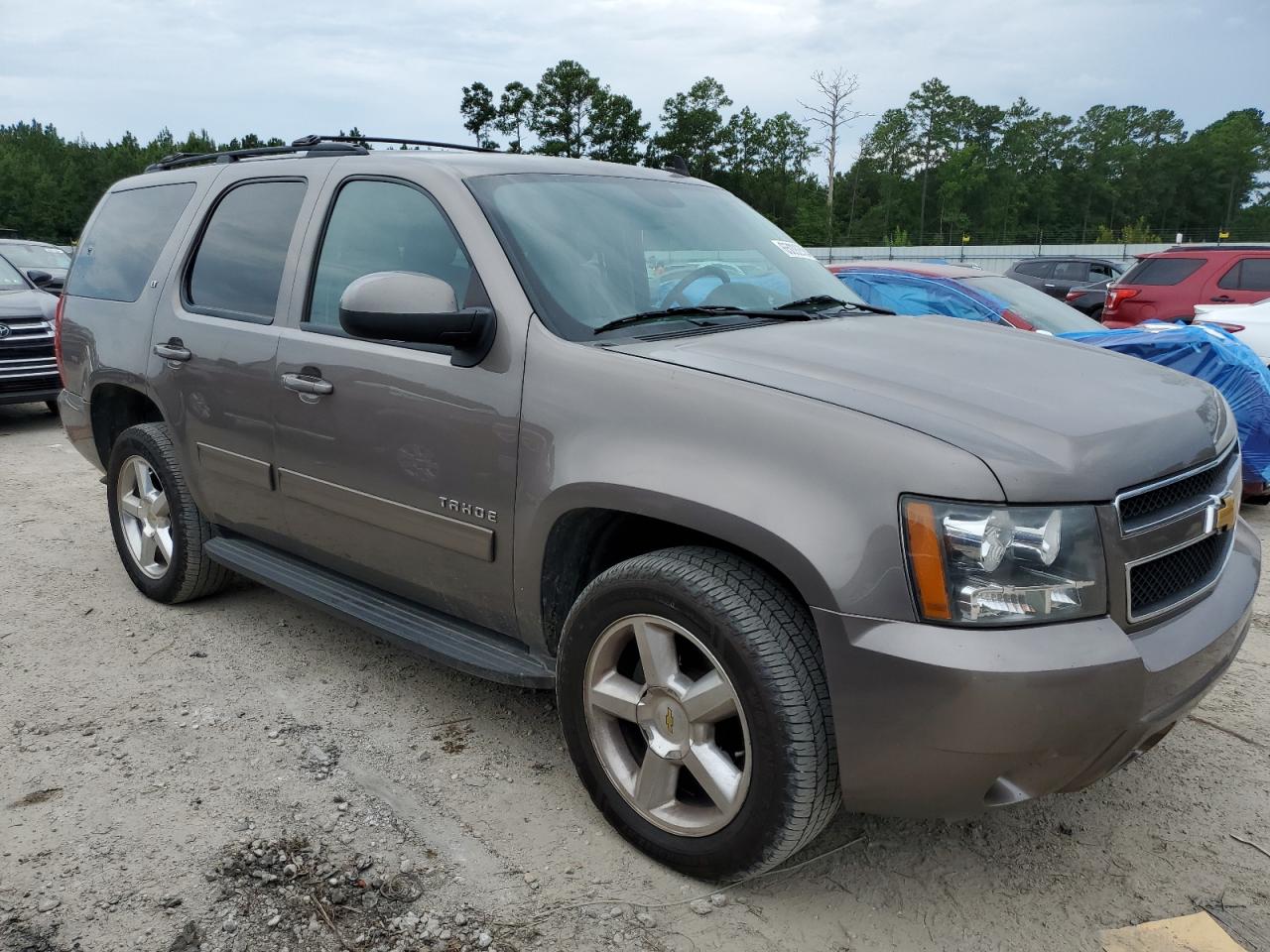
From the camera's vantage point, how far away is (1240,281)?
42.6 ft

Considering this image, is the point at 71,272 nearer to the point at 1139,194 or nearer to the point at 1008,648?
the point at 1008,648

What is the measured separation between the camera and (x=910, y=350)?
109 inches

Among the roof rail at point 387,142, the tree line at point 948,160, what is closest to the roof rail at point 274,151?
the roof rail at point 387,142

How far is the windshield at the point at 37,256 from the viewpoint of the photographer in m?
12.0

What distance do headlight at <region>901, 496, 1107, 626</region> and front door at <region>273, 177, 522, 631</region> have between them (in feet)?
3.86

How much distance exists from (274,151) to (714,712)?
3016 millimetres

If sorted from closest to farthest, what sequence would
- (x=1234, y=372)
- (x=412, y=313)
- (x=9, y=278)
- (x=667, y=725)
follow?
1. (x=667, y=725)
2. (x=412, y=313)
3. (x=1234, y=372)
4. (x=9, y=278)

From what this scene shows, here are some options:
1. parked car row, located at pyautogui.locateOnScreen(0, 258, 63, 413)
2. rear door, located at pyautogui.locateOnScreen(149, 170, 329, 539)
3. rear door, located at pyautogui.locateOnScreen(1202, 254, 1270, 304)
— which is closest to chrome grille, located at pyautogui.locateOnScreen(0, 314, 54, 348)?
parked car row, located at pyautogui.locateOnScreen(0, 258, 63, 413)

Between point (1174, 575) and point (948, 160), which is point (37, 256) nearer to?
point (1174, 575)

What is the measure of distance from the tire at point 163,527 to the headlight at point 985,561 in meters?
3.23

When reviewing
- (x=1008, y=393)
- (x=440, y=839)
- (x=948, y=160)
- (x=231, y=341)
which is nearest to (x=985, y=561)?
(x=1008, y=393)

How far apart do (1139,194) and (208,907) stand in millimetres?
95355

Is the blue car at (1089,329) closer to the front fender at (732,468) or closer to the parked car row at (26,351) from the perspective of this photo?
the front fender at (732,468)

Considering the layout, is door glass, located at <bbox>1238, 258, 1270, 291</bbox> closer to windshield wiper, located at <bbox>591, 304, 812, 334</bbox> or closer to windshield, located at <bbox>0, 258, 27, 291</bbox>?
windshield wiper, located at <bbox>591, 304, 812, 334</bbox>
